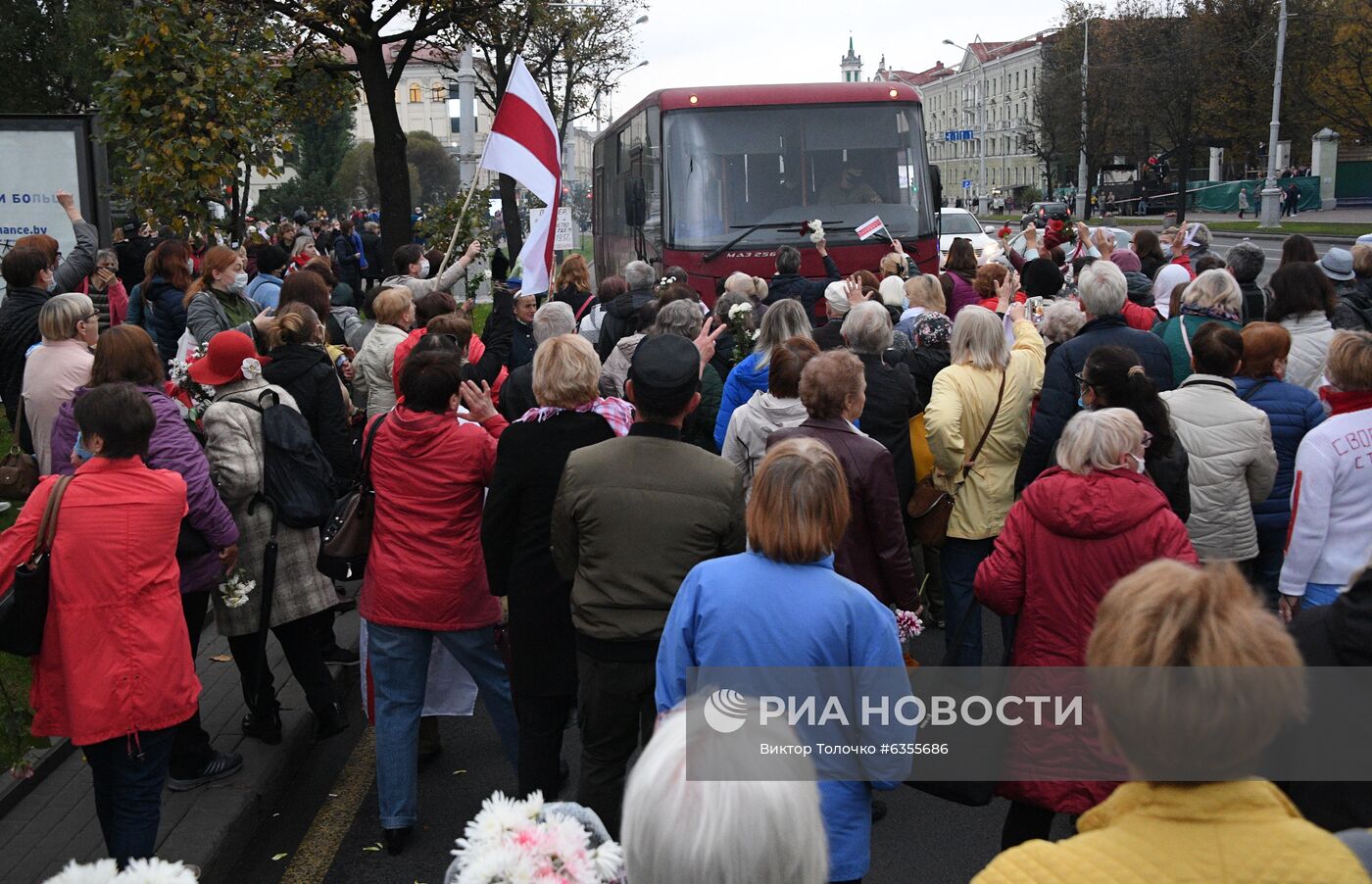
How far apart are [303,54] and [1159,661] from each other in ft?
54.1

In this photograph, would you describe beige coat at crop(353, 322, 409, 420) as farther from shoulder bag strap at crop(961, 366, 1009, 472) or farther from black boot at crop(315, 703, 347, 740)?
shoulder bag strap at crop(961, 366, 1009, 472)

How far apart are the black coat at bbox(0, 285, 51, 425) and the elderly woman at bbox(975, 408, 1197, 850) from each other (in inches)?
249

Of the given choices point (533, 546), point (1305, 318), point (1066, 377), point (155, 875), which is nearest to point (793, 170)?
point (1305, 318)

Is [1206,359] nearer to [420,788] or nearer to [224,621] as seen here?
[420,788]

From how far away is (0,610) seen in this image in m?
3.97

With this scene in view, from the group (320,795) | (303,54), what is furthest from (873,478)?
(303,54)

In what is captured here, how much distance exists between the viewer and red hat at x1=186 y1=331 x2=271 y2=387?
5281 mm

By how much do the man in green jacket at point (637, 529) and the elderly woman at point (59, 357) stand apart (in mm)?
3648

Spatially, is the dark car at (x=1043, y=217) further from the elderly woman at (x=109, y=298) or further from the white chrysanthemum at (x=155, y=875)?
the white chrysanthemum at (x=155, y=875)

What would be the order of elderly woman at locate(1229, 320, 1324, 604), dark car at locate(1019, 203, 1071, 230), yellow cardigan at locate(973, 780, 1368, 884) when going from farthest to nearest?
dark car at locate(1019, 203, 1071, 230), elderly woman at locate(1229, 320, 1324, 604), yellow cardigan at locate(973, 780, 1368, 884)

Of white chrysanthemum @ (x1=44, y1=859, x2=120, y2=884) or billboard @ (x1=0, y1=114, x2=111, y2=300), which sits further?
billboard @ (x1=0, y1=114, x2=111, y2=300)

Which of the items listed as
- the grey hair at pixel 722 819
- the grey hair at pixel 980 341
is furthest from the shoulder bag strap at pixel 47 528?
the grey hair at pixel 980 341

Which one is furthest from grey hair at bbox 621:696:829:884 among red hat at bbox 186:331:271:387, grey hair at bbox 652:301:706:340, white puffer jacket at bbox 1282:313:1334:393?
white puffer jacket at bbox 1282:313:1334:393

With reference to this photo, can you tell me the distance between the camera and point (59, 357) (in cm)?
644
